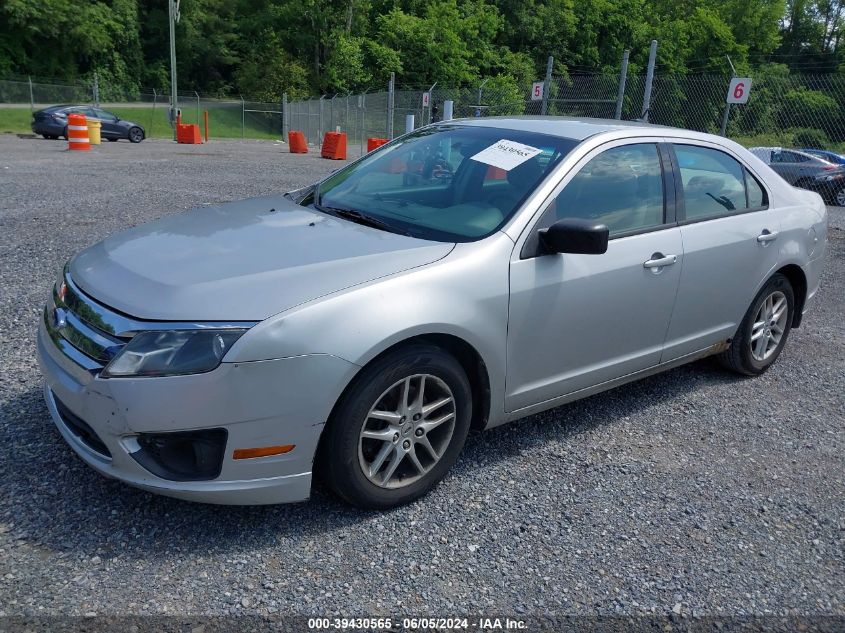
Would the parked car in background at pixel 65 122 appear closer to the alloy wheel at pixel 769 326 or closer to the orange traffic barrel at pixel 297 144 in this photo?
the orange traffic barrel at pixel 297 144

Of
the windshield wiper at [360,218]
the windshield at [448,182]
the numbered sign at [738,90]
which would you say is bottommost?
the windshield wiper at [360,218]

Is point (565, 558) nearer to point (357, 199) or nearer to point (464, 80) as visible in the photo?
point (357, 199)

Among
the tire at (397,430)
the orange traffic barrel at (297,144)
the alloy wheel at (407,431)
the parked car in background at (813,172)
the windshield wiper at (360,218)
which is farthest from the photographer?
the orange traffic barrel at (297,144)

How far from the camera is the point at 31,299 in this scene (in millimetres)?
5562

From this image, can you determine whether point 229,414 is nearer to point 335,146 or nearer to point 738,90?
point 738,90

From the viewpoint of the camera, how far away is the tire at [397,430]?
2.84 meters

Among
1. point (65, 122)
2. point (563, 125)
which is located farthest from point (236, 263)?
point (65, 122)

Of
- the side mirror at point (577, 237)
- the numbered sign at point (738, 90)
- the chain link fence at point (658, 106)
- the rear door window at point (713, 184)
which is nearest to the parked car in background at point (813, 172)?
the chain link fence at point (658, 106)

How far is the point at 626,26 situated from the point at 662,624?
2146 inches

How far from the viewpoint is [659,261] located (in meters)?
3.88

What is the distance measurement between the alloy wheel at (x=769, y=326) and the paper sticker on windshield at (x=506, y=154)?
7.00 feet

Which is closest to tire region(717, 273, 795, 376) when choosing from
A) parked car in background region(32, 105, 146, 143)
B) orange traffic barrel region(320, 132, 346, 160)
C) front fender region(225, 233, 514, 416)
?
front fender region(225, 233, 514, 416)

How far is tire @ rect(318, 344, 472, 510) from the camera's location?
284 centimetres

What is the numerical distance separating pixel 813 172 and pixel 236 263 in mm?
16628
